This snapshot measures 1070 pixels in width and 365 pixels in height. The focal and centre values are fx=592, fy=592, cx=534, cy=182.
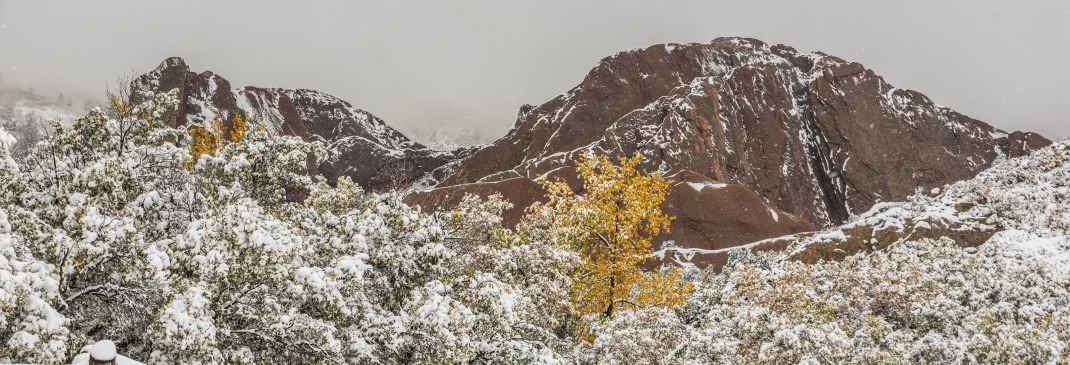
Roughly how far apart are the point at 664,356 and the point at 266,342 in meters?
8.38

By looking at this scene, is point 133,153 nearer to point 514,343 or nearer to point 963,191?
point 514,343

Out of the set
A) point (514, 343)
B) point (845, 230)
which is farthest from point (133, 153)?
point (845, 230)

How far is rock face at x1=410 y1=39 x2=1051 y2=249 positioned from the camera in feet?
433

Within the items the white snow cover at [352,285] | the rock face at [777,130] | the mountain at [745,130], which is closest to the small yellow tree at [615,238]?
the white snow cover at [352,285]

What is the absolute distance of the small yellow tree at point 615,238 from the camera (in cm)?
1775

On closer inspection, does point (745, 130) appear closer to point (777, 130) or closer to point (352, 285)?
point (777, 130)

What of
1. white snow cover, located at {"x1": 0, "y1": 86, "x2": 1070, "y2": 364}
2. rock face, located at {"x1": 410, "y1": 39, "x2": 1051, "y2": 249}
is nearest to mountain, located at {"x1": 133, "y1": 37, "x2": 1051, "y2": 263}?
rock face, located at {"x1": 410, "y1": 39, "x2": 1051, "y2": 249}

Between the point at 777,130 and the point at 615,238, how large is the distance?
158m

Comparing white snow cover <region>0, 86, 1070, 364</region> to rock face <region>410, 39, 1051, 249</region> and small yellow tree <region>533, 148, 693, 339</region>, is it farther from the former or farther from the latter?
rock face <region>410, 39, 1051, 249</region>

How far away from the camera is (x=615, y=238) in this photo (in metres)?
18.4

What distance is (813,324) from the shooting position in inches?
493

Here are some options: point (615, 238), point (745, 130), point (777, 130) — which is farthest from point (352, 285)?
point (777, 130)

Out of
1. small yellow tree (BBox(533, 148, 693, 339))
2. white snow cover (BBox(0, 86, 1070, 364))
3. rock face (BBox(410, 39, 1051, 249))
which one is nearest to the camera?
white snow cover (BBox(0, 86, 1070, 364))

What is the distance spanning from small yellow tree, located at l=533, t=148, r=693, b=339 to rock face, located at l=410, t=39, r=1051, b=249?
101 metres
